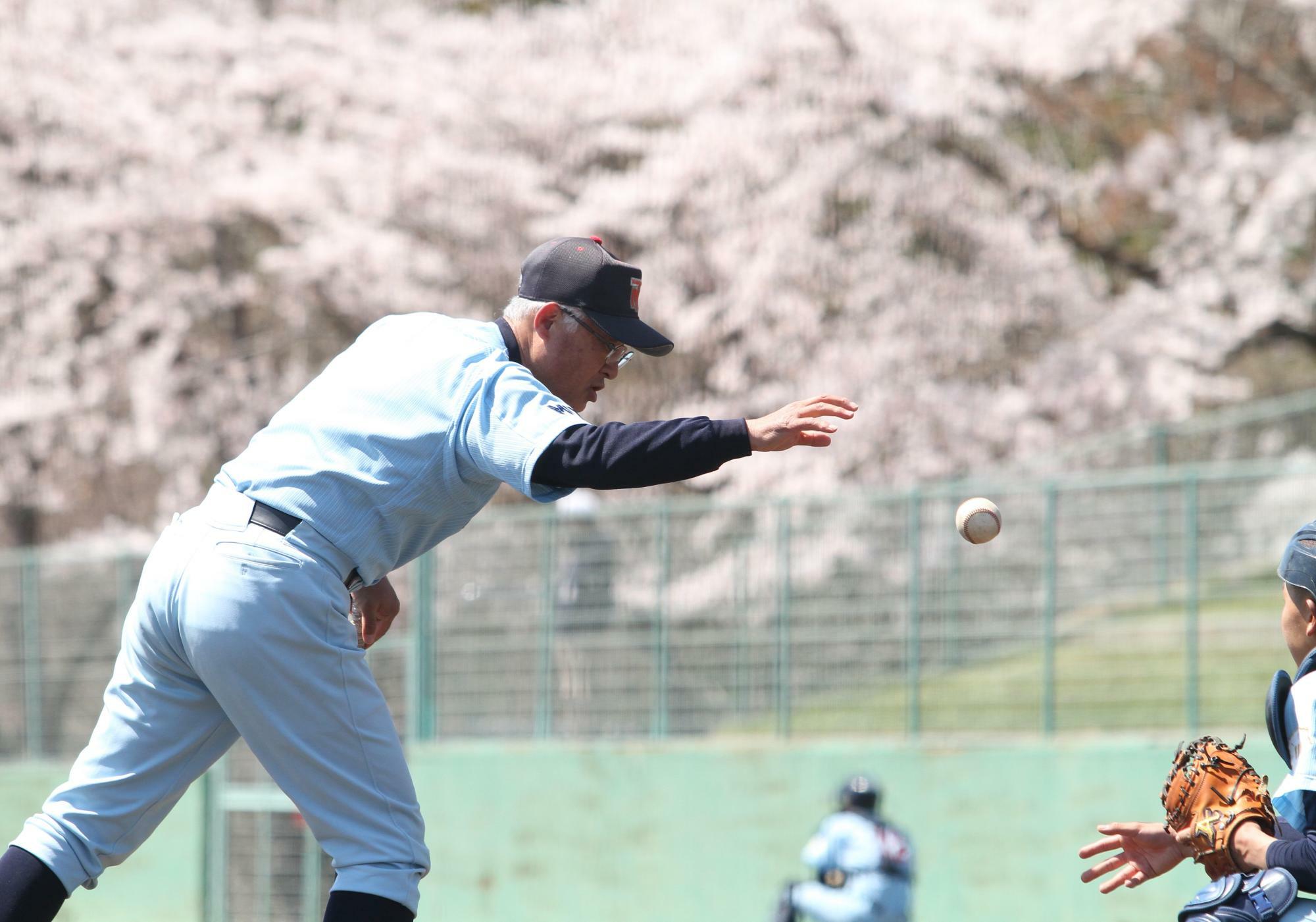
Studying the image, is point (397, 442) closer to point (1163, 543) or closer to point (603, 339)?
→ point (603, 339)

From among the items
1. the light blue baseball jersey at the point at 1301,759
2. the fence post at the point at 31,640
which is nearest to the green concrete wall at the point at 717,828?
the fence post at the point at 31,640

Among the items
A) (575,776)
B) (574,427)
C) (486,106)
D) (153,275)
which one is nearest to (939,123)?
(486,106)

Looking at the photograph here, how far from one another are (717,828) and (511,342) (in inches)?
343

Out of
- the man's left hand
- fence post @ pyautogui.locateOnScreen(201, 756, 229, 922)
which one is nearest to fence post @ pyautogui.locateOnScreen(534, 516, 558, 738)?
fence post @ pyautogui.locateOnScreen(201, 756, 229, 922)

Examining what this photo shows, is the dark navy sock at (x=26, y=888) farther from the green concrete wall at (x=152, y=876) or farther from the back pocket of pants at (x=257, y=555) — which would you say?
the green concrete wall at (x=152, y=876)

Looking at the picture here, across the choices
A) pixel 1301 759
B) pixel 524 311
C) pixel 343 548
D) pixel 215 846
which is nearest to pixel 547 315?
pixel 524 311

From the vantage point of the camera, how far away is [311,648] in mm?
3947

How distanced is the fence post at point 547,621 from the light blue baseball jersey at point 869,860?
171 inches

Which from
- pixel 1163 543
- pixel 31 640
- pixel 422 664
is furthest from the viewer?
pixel 31 640

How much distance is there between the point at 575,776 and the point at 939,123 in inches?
297

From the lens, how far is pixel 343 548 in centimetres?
404

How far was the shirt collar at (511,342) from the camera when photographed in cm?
428

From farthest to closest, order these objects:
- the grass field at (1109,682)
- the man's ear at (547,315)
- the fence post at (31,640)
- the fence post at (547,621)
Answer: the fence post at (31,640), the fence post at (547,621), the grass field at (1109,682), the man's ear at (547,315)

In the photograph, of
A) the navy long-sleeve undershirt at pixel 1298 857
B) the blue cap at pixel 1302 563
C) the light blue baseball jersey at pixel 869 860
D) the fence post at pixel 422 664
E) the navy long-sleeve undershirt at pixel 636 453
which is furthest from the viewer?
the fence post at pixel 422 664
